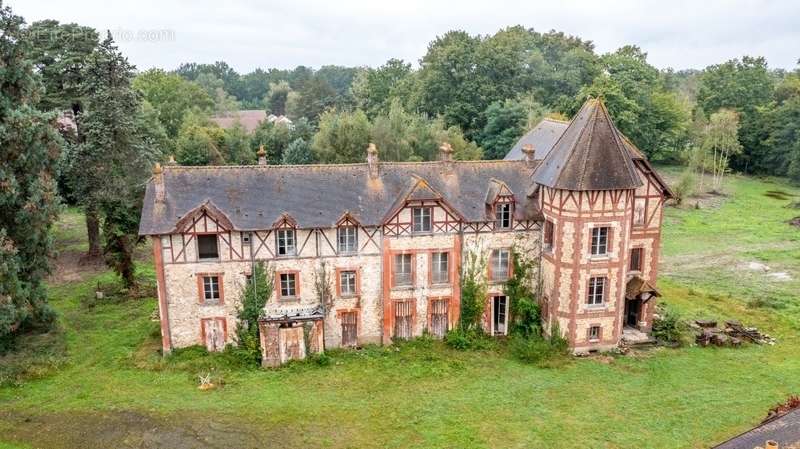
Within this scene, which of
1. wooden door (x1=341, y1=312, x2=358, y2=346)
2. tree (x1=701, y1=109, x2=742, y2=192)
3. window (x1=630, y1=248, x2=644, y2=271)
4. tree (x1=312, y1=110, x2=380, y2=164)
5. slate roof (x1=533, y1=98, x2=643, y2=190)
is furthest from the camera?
tree (x1=701, y1=109, x2=742, y2=192)

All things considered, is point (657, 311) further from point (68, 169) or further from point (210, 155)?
point (210, 155)

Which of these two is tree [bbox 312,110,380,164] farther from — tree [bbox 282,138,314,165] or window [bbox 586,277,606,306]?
window [bbox 586,277,606,306]

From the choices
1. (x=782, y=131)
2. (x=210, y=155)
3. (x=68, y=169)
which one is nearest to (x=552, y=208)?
(x=68, y=169)

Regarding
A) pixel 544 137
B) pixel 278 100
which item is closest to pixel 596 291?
pixel 544 137

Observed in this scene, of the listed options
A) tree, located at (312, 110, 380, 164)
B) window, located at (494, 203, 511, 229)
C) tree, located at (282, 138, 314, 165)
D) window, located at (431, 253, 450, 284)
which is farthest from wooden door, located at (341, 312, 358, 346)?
tree, located at (282, 138, 314, 165)

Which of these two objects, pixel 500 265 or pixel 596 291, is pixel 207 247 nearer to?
pixel 500 265

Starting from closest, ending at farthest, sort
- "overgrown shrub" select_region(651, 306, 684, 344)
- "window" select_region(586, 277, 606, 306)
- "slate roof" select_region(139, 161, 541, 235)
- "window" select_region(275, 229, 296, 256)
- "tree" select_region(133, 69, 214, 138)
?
"slate roof" select_region(139, 161, 541, 235) < "window" select_region(275, 229, 296, 256) < "window" select_region(586, 277, 606, 306) < "overgrown shrub" select_region(651, 306, 684, 344) < "tree" select_region(133, 69, 214, 138)
